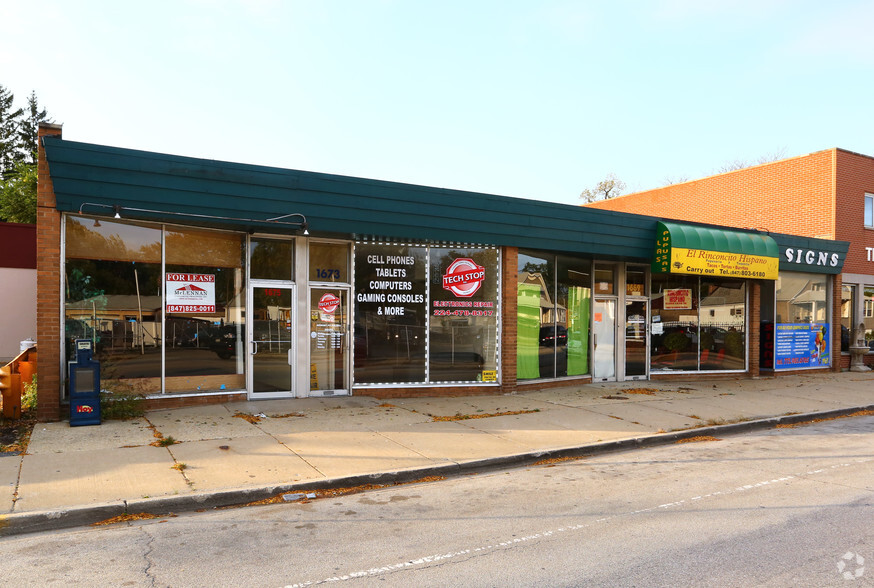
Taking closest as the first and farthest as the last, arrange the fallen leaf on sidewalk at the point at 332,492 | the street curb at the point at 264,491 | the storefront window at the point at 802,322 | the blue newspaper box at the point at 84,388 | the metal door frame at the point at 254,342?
the street curb at the point at 264,491, the fallen leaf on sidewalk at the point at 332,492, the blue newspaper box at the point at 84,388, the metal door frame at the point at 254,342, the storefront window at the point at 802,322

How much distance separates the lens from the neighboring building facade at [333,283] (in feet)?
32.5

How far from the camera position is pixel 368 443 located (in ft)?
28.2

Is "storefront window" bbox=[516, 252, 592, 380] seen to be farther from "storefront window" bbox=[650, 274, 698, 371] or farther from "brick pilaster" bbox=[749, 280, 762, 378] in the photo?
"brick pilaster" bbox=[749, 280, 762, 378]

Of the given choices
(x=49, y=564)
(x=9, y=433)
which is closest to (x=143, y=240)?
(x=9, y=433)

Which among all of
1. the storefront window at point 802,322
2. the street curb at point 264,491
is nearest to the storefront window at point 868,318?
the storefront window at point 802,322

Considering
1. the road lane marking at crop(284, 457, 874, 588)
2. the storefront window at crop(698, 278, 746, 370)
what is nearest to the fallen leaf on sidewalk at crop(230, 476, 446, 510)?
the road lane marking at crop(284, 457, 874, 588)

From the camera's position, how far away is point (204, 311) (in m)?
11.1

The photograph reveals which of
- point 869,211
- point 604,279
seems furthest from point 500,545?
point 869,211

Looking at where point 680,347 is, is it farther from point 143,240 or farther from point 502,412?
point 143,240

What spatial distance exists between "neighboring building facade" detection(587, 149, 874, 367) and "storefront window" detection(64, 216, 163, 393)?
17.5 meters

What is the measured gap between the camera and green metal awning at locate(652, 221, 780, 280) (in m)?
14.9

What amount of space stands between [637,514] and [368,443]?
13.0ft

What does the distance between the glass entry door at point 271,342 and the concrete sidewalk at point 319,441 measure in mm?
420

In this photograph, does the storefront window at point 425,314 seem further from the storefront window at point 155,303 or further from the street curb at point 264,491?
the street curb at point 264,491
